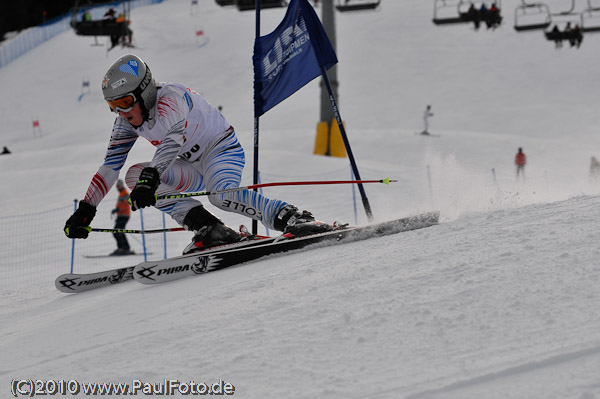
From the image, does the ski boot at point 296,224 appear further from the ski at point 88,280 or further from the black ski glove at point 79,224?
the black ski glove at point 79,224

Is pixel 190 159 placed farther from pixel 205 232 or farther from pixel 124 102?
pixel 124 102

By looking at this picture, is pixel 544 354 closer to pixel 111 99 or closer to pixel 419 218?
pixel 419 218

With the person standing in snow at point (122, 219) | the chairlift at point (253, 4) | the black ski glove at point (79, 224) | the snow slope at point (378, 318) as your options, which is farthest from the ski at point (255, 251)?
the chairlift at point (253, 4)

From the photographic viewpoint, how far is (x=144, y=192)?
436 cm

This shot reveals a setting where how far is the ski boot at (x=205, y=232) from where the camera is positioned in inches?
208

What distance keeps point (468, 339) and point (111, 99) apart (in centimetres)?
316

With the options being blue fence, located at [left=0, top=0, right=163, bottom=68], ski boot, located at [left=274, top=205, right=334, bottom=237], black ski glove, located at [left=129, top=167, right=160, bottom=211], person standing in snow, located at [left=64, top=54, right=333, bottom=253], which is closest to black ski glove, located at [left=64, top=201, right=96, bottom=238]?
person standing in snow, located at [left=64, top=54, right=333, bottom=253]

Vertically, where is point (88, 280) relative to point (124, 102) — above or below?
below

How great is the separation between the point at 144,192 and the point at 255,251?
2.77 feet

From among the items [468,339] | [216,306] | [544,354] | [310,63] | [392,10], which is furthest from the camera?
[392,10]

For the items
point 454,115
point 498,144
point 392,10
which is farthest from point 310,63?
point 392,10

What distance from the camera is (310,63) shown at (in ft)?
20.0

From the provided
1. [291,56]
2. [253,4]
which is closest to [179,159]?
[291,56]

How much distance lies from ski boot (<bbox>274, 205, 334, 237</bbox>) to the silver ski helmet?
3.81 ft
